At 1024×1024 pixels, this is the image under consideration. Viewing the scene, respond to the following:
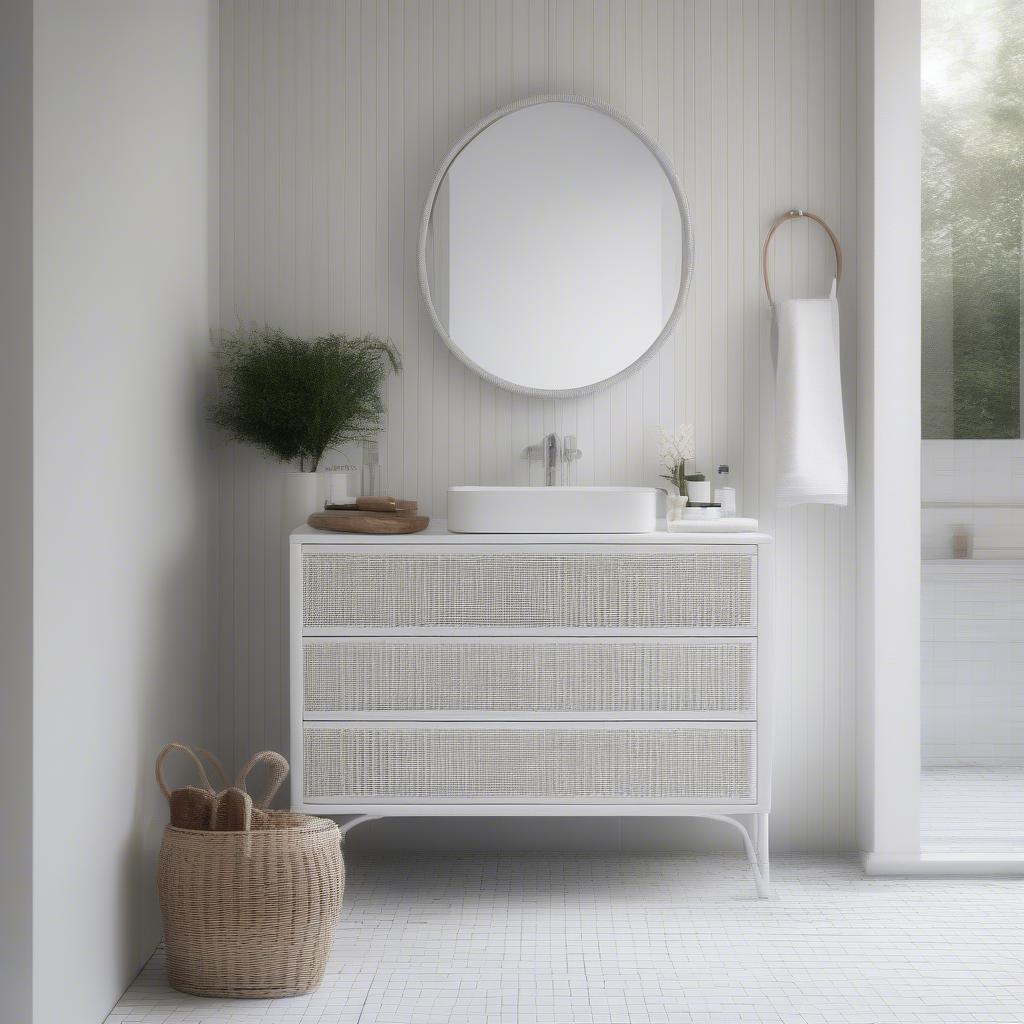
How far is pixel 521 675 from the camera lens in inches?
106

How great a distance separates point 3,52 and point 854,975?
2355mm

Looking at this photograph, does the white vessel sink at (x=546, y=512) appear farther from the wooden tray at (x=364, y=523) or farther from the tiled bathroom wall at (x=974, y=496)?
the tiled bathroom wall at (x=974, y=496)

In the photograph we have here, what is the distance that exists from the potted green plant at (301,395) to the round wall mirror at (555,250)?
24 cm

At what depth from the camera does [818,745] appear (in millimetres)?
3150

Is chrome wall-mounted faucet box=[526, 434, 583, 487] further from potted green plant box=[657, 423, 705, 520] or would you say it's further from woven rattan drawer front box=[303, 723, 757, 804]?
woven rattan drawer front box=[303, 723, 757, 804]

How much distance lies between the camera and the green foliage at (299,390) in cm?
286

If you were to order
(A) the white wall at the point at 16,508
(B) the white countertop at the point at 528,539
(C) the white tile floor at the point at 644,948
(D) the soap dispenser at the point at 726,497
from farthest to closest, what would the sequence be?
(D) the soap dispenser at the point at 726,497 < (B) the white countertop at the point at 528,539 < (C) the white tile floor at the point at 644,948 < (A) the white wall at the point at 16,508

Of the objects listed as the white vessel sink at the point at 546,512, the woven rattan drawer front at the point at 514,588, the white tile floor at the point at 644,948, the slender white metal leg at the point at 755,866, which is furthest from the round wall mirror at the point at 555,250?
the white tile floor at the point at 644,948

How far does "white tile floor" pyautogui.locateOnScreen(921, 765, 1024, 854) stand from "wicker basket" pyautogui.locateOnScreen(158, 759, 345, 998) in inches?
63.7

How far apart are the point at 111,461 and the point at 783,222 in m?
1.84

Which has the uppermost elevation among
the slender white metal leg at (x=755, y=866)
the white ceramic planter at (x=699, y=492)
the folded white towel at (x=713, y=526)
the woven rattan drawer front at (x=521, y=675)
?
the white ceramic planter at (x=699, y=492)

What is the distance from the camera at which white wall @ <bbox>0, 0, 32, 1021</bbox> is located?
1893mm

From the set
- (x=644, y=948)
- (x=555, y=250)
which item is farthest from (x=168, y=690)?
(x=555, y=250)

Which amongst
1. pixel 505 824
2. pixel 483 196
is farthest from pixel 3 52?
pixel 505 824
